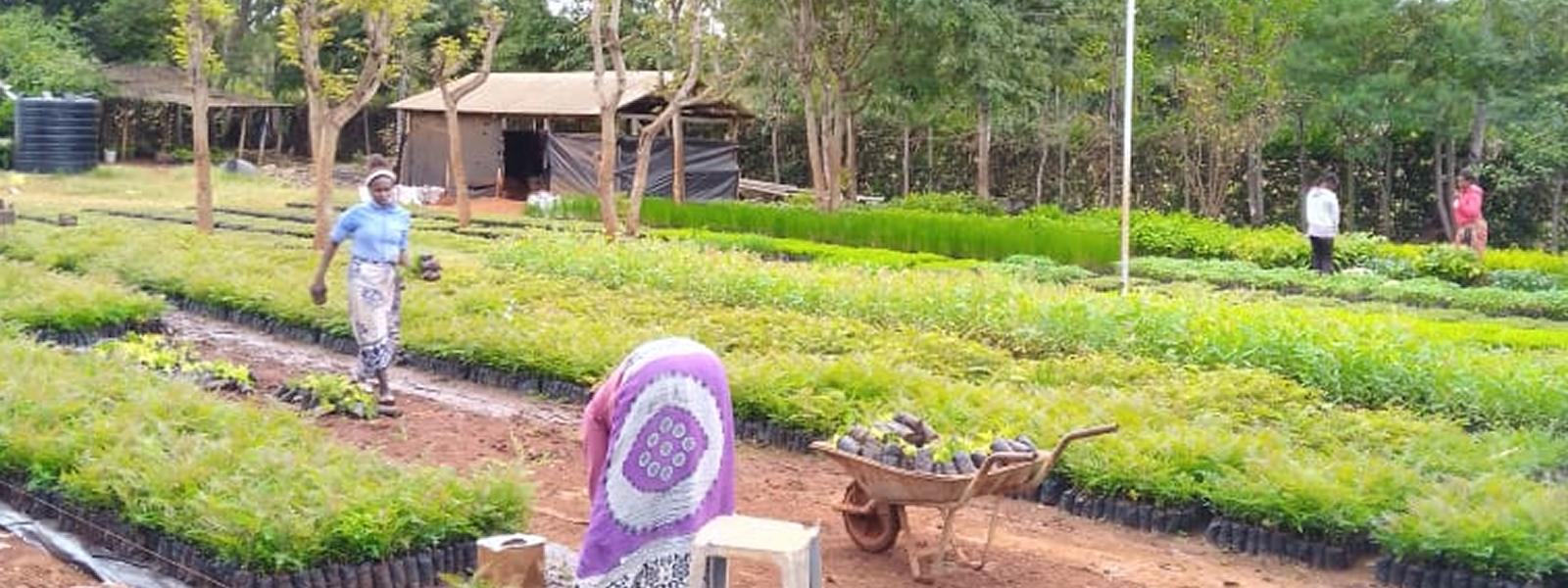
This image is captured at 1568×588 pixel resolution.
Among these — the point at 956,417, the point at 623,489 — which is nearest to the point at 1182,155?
the point at 956,417

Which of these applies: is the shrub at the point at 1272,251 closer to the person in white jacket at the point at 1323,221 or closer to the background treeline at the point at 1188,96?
the person in white jacket at the point at 1323,221

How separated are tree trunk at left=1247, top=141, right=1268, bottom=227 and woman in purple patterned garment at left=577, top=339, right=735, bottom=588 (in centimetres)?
2378

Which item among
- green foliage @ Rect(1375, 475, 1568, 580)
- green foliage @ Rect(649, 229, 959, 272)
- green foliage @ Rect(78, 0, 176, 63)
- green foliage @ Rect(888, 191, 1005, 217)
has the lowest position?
green foliage @ Rect(1375, 475, 1568, 580)

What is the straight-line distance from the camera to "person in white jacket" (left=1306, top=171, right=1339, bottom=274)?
1938cm

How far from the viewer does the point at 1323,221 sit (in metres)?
19.8

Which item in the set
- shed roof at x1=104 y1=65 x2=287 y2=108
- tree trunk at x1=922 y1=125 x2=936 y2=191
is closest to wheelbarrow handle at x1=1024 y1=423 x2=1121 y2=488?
tree trunk at x1=922 y1=125 x2=936 y2=191

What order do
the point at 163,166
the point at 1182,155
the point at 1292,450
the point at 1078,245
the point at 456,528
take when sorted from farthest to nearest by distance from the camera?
1. the point at 163,166
2. the point at 1182,155
3. the point at 1078,245
4. the point at 1292,450
5. the point at 456,528

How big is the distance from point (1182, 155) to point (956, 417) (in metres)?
21.5

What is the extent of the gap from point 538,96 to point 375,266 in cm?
2443

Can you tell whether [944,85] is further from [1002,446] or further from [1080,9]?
[1002,446]

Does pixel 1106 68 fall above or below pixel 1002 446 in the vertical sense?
above

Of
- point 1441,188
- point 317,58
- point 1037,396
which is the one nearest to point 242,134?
point 317,58

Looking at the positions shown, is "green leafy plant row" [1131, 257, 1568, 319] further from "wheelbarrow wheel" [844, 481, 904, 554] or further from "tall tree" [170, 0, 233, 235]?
"tall tree" [170, 0, 233, 235]

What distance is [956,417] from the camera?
9312 millimetres
